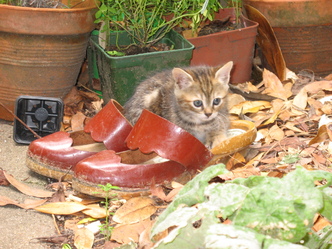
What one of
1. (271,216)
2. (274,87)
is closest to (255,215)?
(271,216)

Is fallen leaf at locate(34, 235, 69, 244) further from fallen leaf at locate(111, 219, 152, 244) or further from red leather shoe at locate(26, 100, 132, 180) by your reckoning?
red leather shoe at locate(26, 100, 132, 180)

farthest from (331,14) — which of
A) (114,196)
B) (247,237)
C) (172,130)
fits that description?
(247,237)

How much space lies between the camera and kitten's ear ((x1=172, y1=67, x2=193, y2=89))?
3.18m

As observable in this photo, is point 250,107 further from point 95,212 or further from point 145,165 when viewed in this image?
point 95,212

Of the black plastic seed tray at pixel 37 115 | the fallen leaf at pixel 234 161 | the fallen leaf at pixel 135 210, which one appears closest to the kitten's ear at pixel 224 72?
the fallen leaf at pixel 234 161

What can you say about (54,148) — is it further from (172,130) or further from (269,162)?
(269,162)

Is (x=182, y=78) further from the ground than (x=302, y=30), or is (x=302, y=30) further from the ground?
(x=302, y=30)

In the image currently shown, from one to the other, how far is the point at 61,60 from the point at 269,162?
1.81 m

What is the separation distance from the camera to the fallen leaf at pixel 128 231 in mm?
2365

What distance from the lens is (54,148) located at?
2.99m

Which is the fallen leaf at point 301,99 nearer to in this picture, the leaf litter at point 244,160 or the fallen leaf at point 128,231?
the leaf litter at point 244,160

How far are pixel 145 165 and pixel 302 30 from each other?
87.8 inches

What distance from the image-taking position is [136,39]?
4.26m

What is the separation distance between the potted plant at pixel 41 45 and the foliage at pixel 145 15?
16cm
